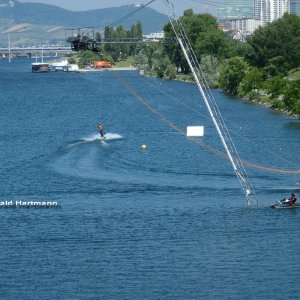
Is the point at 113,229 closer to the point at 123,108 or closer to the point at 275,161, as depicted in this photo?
the point at 275,161

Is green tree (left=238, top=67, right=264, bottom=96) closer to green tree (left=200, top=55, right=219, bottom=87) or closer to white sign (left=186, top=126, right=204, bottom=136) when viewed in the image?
green tree (left=200, top=55, right=219, bottom=87)

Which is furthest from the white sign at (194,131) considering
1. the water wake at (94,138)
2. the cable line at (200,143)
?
the water wake at (94,138)

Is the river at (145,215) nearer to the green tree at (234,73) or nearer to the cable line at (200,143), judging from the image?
the cable line at (200,143)

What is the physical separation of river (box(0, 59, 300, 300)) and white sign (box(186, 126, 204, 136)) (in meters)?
0.46

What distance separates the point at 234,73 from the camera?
85.4 meters

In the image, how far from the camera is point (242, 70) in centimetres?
8431

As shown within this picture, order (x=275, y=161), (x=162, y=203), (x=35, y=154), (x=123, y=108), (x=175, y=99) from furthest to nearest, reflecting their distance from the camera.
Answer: (x=175, y=99) → (x=123, y=108) → (x=35, y=154) → (x=275, y=161) → (x=162, y=203)

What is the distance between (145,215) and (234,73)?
50.9 m

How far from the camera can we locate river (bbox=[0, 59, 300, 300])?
28547 mm

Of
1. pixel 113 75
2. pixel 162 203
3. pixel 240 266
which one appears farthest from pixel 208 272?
pixel 113 75

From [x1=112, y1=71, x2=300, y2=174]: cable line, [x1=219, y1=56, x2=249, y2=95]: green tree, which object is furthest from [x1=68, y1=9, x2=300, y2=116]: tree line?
[x1=112, y1=71, x2=300, y2=174]: cable line

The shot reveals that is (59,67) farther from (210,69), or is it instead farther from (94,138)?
(94,138)

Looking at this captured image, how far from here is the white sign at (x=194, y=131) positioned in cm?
5562

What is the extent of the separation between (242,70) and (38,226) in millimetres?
51656
